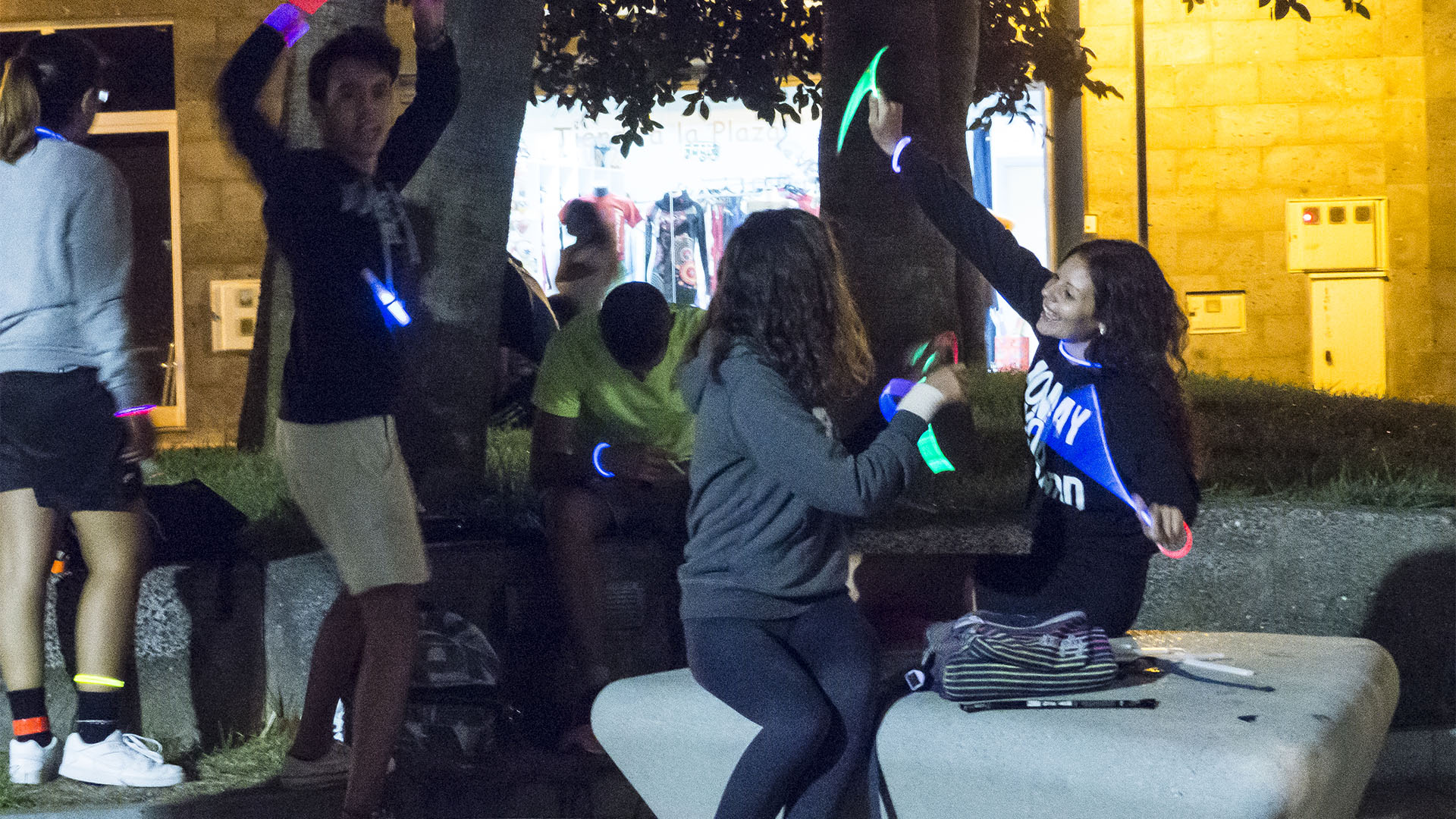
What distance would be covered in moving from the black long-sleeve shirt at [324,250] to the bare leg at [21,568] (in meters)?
0.83

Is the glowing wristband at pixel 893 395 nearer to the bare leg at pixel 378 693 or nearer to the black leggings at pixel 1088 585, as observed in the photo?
the black leggings at pixel 1088 585

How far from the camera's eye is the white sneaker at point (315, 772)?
4.17 meters

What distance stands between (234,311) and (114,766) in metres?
9.46

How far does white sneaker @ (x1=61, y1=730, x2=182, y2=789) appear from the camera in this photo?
4.16 meters

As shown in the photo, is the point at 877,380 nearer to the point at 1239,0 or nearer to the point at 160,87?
the point at 160,87

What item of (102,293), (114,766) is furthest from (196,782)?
(102,293)

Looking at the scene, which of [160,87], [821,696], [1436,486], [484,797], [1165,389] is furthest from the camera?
[160,87]

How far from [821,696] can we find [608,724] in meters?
0.48

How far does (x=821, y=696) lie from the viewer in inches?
121

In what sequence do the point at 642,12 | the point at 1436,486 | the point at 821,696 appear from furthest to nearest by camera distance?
the point at 642,12 < the point at 1436,486 < the point at 821,696

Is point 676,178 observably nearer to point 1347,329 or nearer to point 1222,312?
point 1222,312

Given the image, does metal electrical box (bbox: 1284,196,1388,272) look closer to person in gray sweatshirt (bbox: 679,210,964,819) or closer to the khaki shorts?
person in gray sweatshirt (bbox: 679,210,964,819)

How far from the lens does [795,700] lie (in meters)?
3.03

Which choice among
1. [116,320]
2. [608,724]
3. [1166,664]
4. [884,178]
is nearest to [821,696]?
[608,724]
